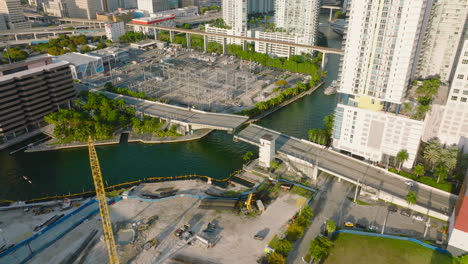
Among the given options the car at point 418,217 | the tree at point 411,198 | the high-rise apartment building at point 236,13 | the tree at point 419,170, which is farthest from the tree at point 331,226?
the high-rise apartment building at point 236,13

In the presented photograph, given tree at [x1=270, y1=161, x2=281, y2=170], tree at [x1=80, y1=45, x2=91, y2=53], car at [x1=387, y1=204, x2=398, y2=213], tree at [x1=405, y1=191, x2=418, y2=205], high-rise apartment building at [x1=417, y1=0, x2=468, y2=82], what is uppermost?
high-rise apartment building at [x1=417, y1=0, x2=468, y2=82]

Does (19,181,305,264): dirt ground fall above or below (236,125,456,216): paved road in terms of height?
below

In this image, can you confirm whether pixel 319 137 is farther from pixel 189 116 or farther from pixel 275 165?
pixel 189 116

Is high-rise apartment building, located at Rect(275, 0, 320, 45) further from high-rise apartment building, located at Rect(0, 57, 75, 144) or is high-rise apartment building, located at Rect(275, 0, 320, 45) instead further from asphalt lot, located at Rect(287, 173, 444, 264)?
asphalt lot, located at Rect(287, 173, 444, 264)

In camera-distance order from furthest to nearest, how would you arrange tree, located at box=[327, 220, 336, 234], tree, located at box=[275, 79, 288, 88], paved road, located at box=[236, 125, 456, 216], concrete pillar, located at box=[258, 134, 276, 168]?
tree, located at box=[275, 79, 288, 88], concrete pillar, located at box=[258, 134, 276, 168], paved road, located at box=[236, 125, 456, 216], tree, located at box=[327, 220, 336, 234]

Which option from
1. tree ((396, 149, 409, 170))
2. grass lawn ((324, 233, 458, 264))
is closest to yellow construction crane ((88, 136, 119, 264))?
grass lawn ((324, 233, 458, 264))
